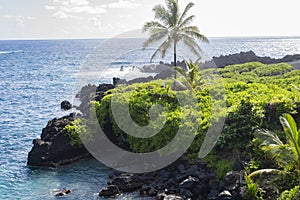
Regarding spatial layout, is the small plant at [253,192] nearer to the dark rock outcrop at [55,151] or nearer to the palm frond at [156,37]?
the dark rock outcrop at [55,151]

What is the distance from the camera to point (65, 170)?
28984 mm

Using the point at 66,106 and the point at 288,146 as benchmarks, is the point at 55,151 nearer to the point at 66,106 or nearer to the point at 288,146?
the point at 288,146

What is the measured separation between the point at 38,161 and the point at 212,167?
1508cm

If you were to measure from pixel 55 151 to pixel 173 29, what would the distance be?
52.0 ft

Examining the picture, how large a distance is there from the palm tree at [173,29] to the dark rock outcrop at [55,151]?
1164cm

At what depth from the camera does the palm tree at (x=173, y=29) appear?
3472 cm

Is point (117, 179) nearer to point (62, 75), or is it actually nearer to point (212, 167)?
point (212, 167)

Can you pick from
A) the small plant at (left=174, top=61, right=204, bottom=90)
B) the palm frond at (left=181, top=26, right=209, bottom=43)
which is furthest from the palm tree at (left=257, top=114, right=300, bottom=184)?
the palm frond at (left=181, top=26, right=209, bottom=43)

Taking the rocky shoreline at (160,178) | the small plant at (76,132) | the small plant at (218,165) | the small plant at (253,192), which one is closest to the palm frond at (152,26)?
the small plant at (76,132)

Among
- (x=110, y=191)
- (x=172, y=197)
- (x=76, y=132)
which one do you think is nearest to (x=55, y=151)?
(x=76, y=132)

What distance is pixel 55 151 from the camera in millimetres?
30406

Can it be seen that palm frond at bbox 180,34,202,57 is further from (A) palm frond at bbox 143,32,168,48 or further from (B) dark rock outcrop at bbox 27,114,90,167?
(B) dark rock outcrop at bbox 27,114,90,167

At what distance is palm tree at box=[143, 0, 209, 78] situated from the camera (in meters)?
34.7

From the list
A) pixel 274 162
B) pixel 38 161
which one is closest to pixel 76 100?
pixel 38 161
